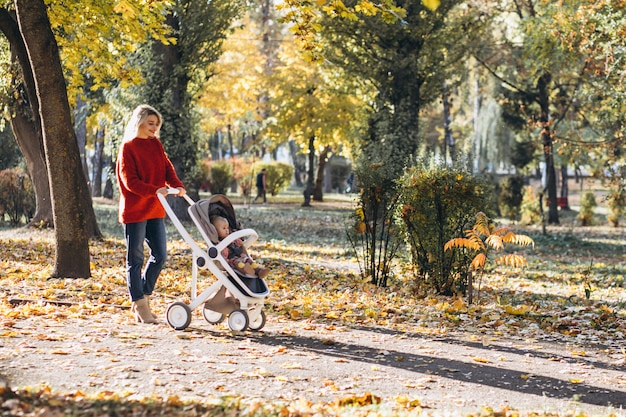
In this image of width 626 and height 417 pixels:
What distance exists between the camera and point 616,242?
24.9m

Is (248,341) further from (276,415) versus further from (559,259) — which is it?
(559,259)

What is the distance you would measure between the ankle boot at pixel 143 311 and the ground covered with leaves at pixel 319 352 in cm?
12

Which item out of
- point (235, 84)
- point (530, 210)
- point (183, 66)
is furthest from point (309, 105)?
point (183, 66)

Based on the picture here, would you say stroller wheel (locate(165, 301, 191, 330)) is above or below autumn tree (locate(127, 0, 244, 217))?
below

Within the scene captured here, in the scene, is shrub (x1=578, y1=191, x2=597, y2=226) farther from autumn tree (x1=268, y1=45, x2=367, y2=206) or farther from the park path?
the park path

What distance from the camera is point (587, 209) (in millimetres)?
32688

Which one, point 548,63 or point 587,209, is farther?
point 587,209

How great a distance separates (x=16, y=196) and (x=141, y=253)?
1629 cm

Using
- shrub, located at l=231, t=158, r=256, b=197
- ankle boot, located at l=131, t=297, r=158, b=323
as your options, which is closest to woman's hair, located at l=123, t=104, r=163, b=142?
ankle boot, located at l=131, t=297, r=158, b=323

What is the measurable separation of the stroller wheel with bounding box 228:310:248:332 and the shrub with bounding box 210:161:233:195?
117ft

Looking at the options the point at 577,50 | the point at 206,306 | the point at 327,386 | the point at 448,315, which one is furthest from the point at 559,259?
the point at 327,386

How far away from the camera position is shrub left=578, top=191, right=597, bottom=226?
32.7m

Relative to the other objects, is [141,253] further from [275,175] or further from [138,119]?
[275,175]

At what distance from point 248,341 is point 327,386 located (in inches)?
69.9
